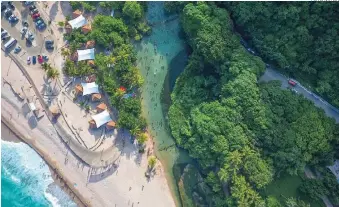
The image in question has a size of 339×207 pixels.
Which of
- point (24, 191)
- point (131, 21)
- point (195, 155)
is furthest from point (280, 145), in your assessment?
point (24, 191)

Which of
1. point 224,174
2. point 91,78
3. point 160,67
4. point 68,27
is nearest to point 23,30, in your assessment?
point 68,27

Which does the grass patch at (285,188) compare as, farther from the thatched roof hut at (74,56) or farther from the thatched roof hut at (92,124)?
the thatched roof hut at (74,56)

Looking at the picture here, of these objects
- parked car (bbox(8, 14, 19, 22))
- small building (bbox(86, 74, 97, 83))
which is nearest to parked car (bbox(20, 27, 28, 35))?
parked car (bbox(8, 14, 19, 22))

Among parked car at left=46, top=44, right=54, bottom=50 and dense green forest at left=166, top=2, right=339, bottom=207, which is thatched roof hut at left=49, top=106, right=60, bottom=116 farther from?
dense green forest at left=166, top=2, right=339, bottom=207

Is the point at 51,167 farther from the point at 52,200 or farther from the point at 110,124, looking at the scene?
the point at 110,124

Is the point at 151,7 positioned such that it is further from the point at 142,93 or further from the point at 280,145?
the point at 280,145

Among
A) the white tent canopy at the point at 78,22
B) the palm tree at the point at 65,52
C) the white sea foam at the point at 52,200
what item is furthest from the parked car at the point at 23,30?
the white sea foam at the point at 52,200

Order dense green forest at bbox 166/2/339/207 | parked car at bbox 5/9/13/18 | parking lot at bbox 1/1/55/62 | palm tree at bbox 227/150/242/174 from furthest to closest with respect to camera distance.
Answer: parking lot at bbox 1/1/55/62 < parked car at bbox 5/9/13/18 < palm tree at bbox 227/150/242/174 < dense green forest at bbox 166/2/339/207
